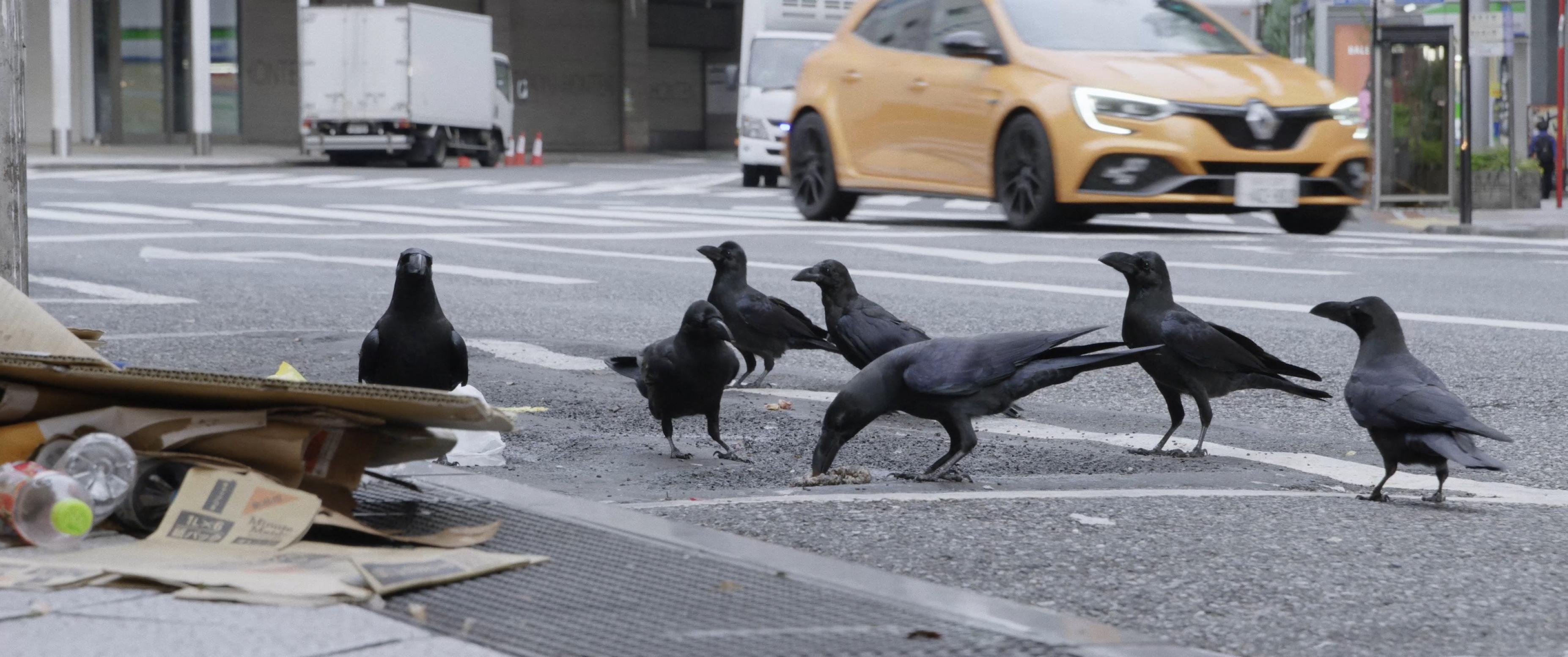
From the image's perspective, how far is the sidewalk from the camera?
274cm

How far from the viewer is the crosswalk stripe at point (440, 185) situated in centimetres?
2206

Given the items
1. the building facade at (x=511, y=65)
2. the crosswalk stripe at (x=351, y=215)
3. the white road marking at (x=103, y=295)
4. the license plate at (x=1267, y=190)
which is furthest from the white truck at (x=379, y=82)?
the white road marking at (x=103, y=295)

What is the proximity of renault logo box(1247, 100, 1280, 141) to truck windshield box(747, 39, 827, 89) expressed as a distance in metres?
13.5

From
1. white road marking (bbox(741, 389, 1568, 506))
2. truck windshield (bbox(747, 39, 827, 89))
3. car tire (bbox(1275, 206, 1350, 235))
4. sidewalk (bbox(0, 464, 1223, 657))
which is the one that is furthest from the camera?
truck windshield (bbox(747, 39, 827, 89))

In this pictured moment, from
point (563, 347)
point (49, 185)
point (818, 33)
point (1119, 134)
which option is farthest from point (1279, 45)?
point (563, 347)

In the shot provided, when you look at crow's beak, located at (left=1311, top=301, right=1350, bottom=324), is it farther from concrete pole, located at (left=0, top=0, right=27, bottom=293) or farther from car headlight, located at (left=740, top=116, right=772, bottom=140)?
car headlight, located at (left=740, top=116, right=772, bottom=140)

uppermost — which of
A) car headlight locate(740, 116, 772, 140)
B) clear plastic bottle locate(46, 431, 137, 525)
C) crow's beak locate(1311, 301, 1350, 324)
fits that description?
car headlight locate(740, 116, 772, 140)

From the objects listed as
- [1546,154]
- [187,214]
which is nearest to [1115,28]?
[187,214]

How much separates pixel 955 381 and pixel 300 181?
2150 cm

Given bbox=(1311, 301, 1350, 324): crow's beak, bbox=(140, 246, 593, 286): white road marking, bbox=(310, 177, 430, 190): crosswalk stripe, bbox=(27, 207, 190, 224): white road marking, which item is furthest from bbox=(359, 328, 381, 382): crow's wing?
bbox=(310, 177, 430, 190): crosswalk stripe

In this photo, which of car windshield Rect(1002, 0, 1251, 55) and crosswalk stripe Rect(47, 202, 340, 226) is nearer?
car windshield Rect(1002, 0, 1251, 55)

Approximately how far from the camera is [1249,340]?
4.67 m

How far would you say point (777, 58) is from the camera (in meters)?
25.5

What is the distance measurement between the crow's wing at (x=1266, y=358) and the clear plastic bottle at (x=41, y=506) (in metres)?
2.62
